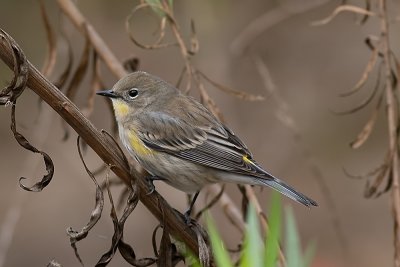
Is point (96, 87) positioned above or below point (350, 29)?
below

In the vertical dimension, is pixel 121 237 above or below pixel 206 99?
below

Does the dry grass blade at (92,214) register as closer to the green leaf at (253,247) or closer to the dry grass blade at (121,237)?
the dry grass blade at (121,237)

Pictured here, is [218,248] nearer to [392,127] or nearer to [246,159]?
[392,127]

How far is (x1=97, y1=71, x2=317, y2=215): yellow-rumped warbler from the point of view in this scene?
4082 mm

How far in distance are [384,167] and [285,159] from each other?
635cm

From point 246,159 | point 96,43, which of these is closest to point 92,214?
A: point 96,43

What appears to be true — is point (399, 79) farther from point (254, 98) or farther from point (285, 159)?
point (285, 159)

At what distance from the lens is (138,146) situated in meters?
4.27

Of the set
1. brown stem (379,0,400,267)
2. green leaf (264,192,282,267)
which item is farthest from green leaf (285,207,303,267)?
brown stem (379,0,400,267)

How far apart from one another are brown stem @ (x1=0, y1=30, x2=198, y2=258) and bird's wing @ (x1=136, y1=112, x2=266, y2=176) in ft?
4.01

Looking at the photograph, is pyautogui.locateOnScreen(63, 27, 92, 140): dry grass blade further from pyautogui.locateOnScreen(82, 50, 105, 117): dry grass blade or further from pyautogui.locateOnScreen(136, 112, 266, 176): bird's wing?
pyautogui.locateOnScreen(136, 112, 266, 176): bird's wing

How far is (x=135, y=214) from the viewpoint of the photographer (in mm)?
9336

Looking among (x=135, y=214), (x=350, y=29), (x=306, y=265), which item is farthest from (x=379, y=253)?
(x=306, y=265)

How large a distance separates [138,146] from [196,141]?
0.31 meters
